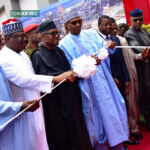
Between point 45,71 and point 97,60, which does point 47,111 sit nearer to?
point 45,71

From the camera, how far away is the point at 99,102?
9.63 ft

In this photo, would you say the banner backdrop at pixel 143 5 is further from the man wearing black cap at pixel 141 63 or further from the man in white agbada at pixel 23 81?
the man in white agbada at pixel 23 81

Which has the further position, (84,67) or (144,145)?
(144,145)

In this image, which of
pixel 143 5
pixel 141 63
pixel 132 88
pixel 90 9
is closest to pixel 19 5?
pixel 90 9

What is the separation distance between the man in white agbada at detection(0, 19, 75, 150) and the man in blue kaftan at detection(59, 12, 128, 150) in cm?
65

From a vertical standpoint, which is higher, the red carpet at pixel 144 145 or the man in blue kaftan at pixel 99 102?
the man in blue kaftan at pixel 99 102

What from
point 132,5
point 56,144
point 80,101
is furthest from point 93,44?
point 132,5

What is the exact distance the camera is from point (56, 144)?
99.4 inches

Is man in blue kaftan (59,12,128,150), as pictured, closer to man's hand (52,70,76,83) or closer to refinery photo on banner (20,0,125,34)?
man's hand (52,70,76,83)

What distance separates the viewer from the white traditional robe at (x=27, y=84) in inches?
87.5

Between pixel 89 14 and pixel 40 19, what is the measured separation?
2.32 meters

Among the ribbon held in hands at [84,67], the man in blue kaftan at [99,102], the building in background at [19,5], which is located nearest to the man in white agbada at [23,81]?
the ribbon held in hands at [84,67]

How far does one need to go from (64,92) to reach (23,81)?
55 centimetres

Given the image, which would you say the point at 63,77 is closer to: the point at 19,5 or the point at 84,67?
the point at 84,67
